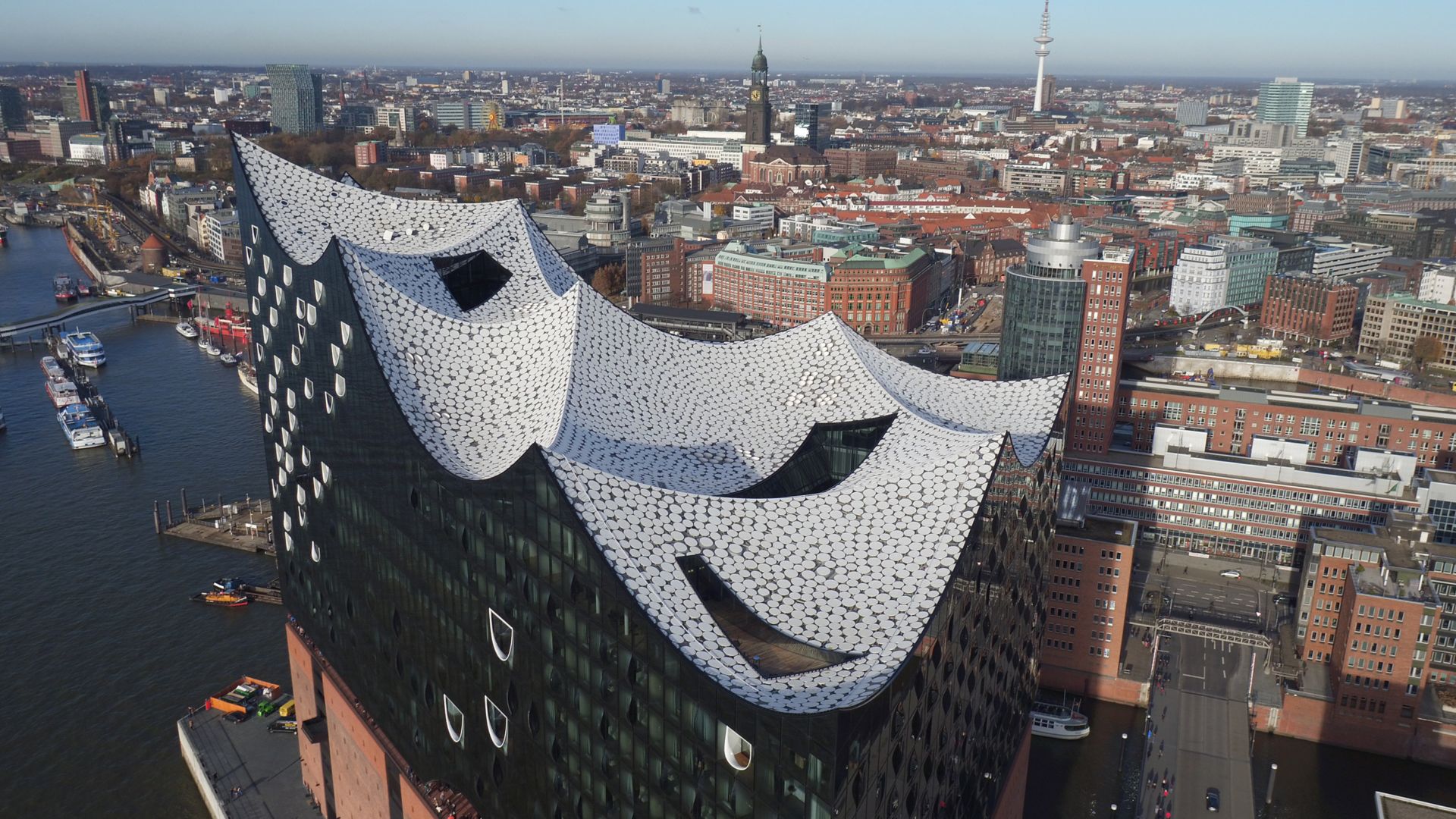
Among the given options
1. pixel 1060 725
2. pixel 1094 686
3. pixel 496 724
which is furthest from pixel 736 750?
pixel 1094 686

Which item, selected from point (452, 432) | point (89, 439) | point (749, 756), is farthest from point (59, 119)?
point (749, 756)

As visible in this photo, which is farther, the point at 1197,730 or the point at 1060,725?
the point at 1060,725

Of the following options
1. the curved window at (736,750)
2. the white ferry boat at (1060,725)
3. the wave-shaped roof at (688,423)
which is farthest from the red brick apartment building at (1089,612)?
the curved window at (736,750)

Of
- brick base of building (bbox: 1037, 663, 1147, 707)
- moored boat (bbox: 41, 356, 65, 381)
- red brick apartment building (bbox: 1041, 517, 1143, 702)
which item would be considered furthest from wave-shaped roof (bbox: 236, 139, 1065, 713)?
moored boat (bbox: 41, 356, 65, 381)

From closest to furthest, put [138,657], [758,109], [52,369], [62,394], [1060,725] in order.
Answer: [1060,725] → [138,657] → [62,394] → [52,369] → [758,109]

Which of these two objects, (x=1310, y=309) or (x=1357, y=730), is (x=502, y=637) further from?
(x=1310, y=309)

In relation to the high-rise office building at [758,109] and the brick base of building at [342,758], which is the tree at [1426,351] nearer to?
the brick base of building at [342,758]
